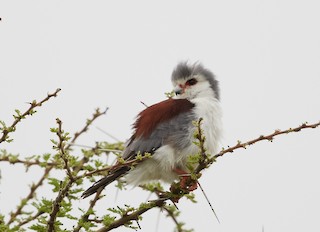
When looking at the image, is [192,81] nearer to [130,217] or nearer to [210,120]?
[210,120]

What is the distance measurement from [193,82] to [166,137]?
1.19 m

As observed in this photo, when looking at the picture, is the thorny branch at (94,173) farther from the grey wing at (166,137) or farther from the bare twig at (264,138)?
the grey wing at (166,137)

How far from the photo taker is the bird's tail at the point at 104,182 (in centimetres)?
329

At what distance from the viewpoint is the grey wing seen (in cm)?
381

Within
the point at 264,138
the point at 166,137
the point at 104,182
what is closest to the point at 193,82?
the point at 166,137

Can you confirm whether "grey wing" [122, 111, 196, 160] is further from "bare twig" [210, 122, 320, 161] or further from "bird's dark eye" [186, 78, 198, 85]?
"bare twig" [210, 122, 320, 161]

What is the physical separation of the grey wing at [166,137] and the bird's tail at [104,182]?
0.96 feet

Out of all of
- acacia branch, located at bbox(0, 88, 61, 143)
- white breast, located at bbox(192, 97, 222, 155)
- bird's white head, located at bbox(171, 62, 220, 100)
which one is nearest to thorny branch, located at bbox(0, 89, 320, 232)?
acacia branch, located at bbox(0, 88, 61, 143)

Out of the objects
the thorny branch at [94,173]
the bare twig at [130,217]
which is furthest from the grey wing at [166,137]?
the bare twig at [130,217]

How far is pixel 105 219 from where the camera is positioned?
95.3 inches

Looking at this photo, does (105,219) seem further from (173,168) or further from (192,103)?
(192,103)

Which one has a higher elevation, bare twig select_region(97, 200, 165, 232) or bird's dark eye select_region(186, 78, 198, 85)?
bird's dark eye select_region(186, 78, 198, 85)

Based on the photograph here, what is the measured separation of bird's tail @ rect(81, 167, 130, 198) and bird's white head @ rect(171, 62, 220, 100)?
1500mm

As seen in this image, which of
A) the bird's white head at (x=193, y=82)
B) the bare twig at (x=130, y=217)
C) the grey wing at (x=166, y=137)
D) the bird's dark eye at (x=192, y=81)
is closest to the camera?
the bare twig at (x=130, y=217)
